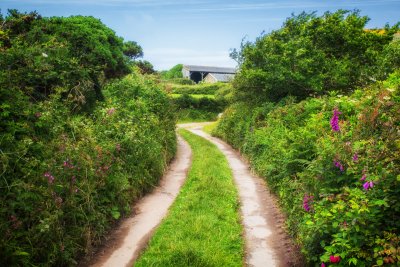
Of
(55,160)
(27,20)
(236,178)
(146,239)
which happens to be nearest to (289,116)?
(236,178)

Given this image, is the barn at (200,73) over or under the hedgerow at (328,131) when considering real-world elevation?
over

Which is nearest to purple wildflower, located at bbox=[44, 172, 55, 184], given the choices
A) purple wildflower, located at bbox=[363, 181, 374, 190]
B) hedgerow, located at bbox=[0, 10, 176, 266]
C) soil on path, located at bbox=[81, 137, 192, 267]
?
hedgerow, located at bbox=[0, 10, 176, 266]

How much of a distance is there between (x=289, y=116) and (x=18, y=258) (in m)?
11.1

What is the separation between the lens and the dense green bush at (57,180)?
571 centimetres

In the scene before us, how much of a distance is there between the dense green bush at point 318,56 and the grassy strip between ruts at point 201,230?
6942 millimetres

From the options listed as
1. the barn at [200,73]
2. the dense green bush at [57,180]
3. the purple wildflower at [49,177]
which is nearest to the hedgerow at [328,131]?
the dense green bush at [57,180]

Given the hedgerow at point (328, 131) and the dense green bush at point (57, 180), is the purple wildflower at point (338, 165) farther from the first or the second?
the dense green bush at point (57, 180)

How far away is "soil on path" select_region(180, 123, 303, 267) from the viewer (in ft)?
23.2

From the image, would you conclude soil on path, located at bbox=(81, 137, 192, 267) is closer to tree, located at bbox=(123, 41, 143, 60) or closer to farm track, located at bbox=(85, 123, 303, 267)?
farm track, located at bbox=(85, 123, 303, 267)

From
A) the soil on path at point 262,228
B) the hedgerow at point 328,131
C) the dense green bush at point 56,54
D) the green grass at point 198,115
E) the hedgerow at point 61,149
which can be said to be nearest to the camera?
the hedgerow at point 328,131

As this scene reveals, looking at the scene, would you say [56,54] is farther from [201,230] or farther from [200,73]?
[200,73]

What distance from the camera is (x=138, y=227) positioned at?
351 inches

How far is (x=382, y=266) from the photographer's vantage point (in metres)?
4.38

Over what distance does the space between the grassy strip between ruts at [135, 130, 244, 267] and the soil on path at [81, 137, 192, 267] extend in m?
0.32
